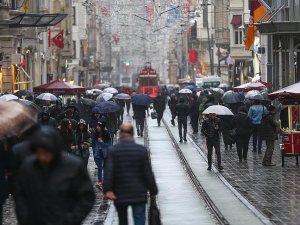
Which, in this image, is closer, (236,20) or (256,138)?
(256,138)

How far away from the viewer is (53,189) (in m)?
9.33

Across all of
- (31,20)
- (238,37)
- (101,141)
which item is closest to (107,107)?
(101,141)

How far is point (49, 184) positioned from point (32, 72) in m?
56.0

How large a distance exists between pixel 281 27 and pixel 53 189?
37256 mm

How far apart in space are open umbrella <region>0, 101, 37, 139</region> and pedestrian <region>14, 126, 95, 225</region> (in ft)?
16.2

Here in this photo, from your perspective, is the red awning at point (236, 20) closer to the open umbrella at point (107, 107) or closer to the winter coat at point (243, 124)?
the winter coat at point (243, 124)

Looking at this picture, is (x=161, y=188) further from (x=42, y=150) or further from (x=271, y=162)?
(x=42, y=150)

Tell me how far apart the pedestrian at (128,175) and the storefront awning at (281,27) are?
33.6 m

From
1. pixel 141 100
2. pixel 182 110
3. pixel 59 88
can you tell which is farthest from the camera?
pixel 59 88

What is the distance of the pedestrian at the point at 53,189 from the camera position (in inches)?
366

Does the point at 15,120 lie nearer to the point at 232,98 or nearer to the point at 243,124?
the point at 243,124

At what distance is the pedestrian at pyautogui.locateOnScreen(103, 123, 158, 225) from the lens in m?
12.5

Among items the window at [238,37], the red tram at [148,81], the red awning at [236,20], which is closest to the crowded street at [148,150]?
the red awning at [236,20]

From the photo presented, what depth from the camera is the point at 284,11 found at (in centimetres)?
5012
